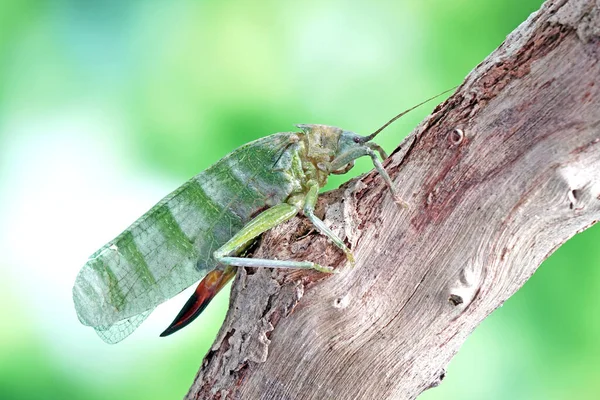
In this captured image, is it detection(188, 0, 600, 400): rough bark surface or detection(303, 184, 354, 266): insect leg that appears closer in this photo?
detection(188, 0, 600, 400): rough bark surface

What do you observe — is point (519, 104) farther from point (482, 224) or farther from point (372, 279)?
point (372, 279)

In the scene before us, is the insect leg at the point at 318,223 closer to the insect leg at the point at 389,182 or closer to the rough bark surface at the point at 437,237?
the rough bark surface at the point at 437,237

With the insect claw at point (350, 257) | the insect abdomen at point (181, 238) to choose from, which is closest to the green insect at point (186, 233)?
the insect abdomen at point (181, 238)

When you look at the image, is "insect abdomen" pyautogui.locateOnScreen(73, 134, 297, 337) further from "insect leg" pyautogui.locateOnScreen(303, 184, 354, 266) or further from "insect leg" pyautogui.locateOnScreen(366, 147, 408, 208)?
"insect leg" pyautogui.locateOnScreen(366, 147, 408, 208)

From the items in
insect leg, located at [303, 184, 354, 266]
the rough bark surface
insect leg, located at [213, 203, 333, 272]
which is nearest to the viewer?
the rough bark surface

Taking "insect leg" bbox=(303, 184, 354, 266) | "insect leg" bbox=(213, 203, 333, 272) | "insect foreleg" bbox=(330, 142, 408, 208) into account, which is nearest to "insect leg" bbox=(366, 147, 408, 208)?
"insect foreleg" bbox=(330, 142, 408, 208)

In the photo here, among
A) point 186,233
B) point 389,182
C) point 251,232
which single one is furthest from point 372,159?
point 186,233
